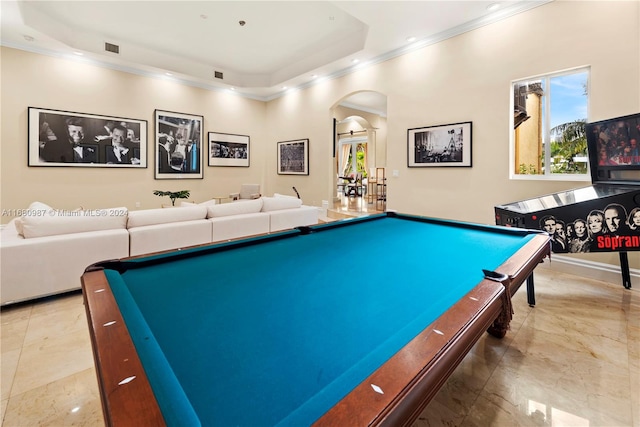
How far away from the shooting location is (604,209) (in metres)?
2.46

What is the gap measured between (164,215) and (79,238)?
2.59 ft

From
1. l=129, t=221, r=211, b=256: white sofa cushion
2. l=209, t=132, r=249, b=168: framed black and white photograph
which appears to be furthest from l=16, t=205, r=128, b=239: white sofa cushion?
l=209, t=132, r=249, b=168: framed black and white photograph

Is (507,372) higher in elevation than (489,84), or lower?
lower

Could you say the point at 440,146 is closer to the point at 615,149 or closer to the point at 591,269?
the point at 615,149

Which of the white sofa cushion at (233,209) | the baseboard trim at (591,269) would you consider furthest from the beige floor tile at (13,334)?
the baseboard trim at (591,269)

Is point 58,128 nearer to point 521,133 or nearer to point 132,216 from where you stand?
point 132,216

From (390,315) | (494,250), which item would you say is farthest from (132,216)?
(494,250)

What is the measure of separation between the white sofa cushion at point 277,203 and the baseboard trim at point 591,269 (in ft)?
10.8

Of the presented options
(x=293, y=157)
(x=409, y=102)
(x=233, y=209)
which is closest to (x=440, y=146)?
(x=409, y=102)

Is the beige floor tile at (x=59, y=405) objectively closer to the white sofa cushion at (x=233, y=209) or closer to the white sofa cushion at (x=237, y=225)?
the white sofa cushion at (x=237, y=225)

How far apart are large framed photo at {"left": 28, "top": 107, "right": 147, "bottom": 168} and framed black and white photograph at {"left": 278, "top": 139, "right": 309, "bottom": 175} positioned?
331 cm

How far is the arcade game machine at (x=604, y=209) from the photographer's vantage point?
2422mm

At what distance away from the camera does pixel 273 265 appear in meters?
1.52

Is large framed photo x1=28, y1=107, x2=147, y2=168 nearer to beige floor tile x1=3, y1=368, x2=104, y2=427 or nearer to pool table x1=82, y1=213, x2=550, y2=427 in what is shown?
beige floor tile x1=3, y1=368, x2=104, y2=427
